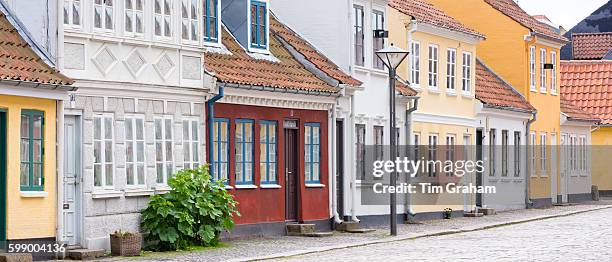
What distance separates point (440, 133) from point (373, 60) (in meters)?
5.85

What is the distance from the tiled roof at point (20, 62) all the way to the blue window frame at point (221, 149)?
6183mm

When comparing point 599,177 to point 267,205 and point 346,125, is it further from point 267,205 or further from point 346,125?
point 267,205

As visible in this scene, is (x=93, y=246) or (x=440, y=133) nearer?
(x=93, y=246)

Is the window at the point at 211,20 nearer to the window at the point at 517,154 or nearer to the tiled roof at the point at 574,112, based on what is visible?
the window at the point at 517,154

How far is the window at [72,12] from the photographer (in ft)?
79.6

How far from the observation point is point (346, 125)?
3528 cm

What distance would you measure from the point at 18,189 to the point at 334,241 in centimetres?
937

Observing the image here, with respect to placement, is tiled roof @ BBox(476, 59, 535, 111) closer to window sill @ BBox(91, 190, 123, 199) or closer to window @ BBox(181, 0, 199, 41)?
window @ BBox(181, 0, 199, 41)

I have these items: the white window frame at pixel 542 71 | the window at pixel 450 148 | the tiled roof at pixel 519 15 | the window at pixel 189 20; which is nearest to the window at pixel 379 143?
the window at pixel 450 148

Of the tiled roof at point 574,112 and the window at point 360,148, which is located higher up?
the tiled roof at point 574,112

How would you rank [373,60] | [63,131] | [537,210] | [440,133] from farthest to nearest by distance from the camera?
[537,210] → [440,133] → [373,60] → [63,131]

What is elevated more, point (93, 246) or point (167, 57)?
point (167, 57)

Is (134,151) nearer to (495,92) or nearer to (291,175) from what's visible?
(291,175)

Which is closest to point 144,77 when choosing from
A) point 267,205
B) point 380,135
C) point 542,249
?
point 267,205
